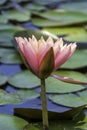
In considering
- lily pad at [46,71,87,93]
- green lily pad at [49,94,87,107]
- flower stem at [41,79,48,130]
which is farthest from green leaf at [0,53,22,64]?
flower stem at [41,79,48,130]

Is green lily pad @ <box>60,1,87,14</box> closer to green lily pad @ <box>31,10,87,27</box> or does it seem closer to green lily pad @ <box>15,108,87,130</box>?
green lily pad @ <box>31,10,87,27</box>

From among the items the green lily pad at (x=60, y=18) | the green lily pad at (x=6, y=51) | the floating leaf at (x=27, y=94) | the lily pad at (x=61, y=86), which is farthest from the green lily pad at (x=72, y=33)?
A: the floating leaf at (x=27, y=94)

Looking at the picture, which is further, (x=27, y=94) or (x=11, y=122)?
(x=27, y=94)

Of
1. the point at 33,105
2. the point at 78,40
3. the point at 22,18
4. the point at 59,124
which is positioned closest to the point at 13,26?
the point at 22,18

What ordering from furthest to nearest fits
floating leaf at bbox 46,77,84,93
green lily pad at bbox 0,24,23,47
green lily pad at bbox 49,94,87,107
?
green lily pad at bbox 0,24,23,47 < floating leaf at bbox 46,77,84,93 < green lily pad at bbox 49,94,87,107

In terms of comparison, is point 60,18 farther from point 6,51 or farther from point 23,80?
point 23,80

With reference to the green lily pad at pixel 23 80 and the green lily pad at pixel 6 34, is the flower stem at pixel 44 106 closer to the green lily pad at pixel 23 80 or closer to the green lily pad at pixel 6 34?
the green lily pad at pixel 23 80

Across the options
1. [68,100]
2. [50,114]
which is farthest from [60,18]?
[50,114]
